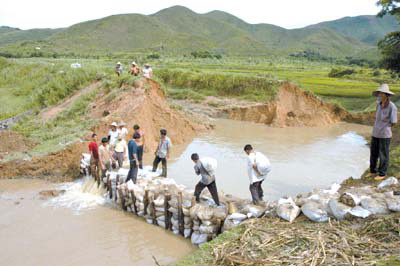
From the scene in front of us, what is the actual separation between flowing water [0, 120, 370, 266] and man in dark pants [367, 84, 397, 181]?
292 cm

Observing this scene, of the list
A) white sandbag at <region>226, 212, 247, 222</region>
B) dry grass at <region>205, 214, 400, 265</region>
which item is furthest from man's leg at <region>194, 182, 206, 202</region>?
dry grass at <region>205, 214, 400, 265</region>

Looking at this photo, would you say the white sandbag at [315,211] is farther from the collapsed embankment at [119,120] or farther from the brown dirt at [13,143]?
the brown dirt at [13,143]

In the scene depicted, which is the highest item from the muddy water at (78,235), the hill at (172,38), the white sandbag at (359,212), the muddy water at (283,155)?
the hill at (172,38)

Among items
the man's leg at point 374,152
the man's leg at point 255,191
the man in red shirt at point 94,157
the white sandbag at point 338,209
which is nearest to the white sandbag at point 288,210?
the white sandbag at point 338,209

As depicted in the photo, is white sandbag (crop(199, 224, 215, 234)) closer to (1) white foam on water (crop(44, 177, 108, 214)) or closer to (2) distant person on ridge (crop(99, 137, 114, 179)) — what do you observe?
(1) white foam on water (crop(44, 177, 108, 214))

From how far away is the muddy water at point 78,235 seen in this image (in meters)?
6.98

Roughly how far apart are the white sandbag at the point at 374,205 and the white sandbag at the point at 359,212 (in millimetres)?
71

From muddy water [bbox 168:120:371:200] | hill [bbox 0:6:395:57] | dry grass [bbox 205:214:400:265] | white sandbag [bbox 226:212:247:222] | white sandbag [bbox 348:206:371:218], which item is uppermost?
hill [bbox 0:6:395:57]

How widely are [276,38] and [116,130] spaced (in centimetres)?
14836

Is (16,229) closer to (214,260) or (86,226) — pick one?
(86,226)

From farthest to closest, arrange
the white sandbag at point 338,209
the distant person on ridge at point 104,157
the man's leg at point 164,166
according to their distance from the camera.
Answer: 1. the distant person on ridge at point 104,157
2. the man's leg at point 164,166
3. the white sandbag at point 338,209

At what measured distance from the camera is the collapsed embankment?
11.9m

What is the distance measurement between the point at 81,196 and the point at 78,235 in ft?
7.90

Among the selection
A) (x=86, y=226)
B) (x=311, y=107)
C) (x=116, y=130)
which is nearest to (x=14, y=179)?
(x=116, y=130)
